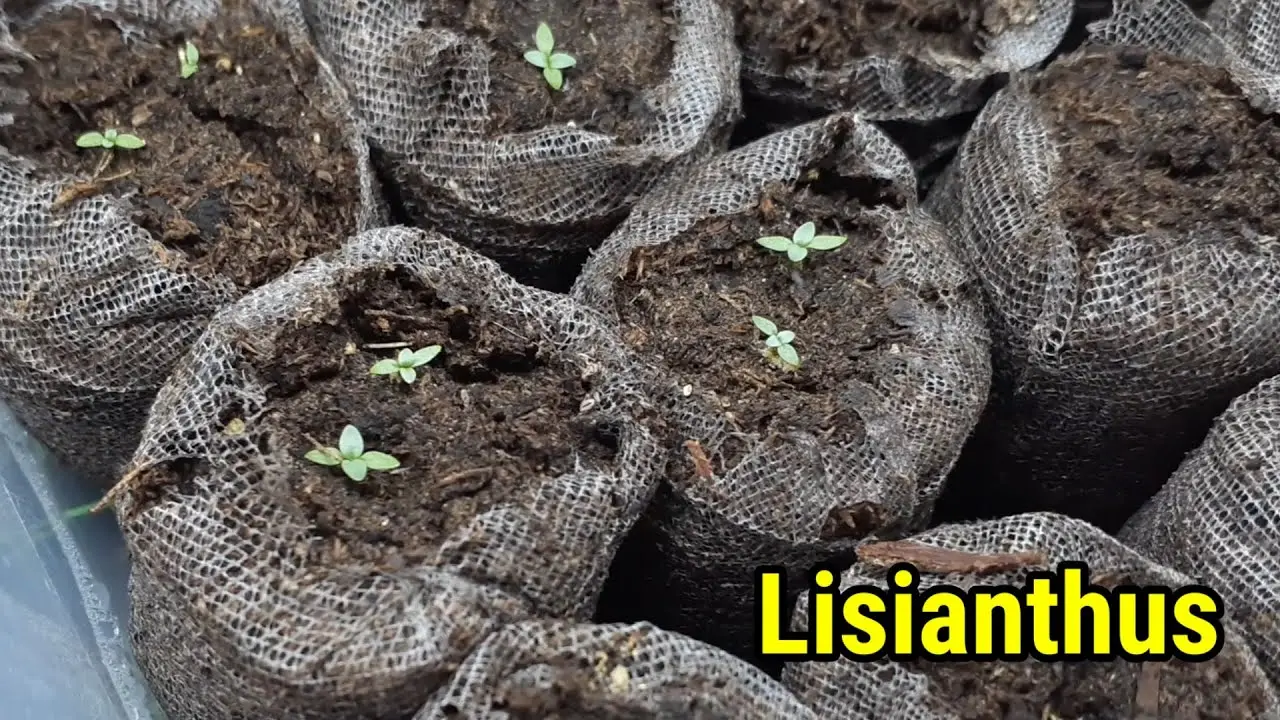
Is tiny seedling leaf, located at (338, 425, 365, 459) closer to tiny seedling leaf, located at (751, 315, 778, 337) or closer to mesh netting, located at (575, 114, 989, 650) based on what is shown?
mesh netting, located at (575, 114, 989, 650)

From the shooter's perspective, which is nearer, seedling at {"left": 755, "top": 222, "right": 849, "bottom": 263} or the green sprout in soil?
seedling at {"left": 755, "top": 222, "right": 849, "bottom": 263}

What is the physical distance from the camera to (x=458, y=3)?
182 cm

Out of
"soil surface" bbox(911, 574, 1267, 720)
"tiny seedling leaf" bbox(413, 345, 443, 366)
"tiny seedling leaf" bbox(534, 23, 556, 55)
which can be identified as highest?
"tiny seedling leaf" bbox(534, 23, 556, 55)

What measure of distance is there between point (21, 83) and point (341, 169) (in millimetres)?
487

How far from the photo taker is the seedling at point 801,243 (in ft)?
5.26

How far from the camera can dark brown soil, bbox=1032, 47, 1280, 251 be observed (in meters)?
1.61

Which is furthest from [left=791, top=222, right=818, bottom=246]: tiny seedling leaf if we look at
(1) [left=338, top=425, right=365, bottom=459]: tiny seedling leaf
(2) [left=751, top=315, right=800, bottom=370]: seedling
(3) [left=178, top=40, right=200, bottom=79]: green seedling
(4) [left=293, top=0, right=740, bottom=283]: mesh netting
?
(3) [left=178, top=40, right=200, bottom=79]: green seedling

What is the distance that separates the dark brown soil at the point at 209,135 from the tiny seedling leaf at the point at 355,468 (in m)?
0.43

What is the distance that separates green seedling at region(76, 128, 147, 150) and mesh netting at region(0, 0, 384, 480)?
6 centimetres

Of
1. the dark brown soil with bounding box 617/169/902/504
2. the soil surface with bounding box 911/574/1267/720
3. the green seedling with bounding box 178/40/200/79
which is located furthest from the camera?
the green seedling with bounding box 178/40/200/79

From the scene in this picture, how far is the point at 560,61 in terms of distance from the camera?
1.77 meters

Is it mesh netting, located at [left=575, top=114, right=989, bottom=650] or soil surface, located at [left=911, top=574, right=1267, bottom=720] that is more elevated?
mesh netting, located at [left=575, top=114, right=989, bottom=650]

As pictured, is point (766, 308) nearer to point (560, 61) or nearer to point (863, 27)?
point (560, 61)

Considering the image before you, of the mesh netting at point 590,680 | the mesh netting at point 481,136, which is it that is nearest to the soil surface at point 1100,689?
the mesh netting at point 590,680
